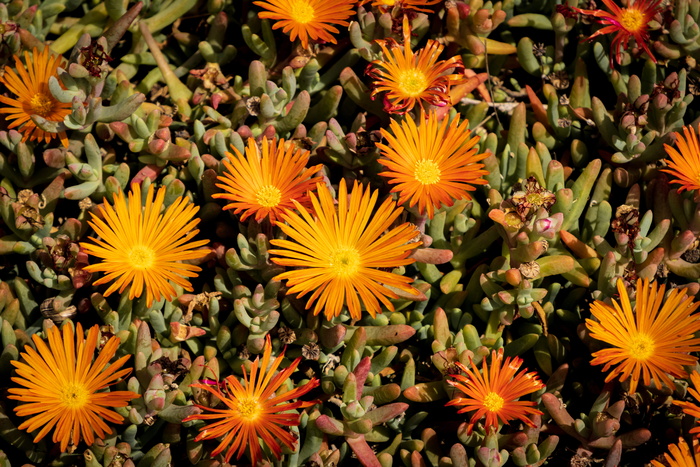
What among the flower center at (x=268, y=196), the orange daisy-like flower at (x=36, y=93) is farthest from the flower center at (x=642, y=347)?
the orange daisy-like flower at (x=36, y=93)

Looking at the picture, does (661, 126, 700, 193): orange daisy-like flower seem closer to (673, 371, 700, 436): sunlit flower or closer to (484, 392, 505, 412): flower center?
(673, 371, 700, 436): sunlit flower

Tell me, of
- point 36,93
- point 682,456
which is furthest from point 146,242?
point 682,456

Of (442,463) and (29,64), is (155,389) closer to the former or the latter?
(442,463)

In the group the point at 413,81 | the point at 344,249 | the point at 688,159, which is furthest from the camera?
the point at 413,81

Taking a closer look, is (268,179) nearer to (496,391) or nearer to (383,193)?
(383,193)

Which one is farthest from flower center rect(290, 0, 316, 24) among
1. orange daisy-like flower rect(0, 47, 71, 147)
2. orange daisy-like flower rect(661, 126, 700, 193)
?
orange daisy-like flower rect(661, 126, 700, 193)

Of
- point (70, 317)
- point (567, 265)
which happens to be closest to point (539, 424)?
point (567, 265)
